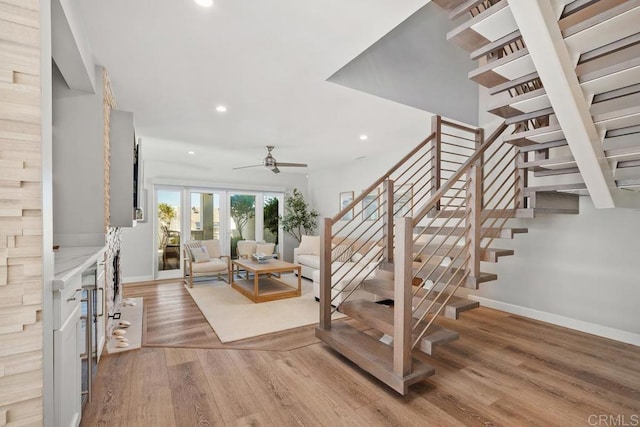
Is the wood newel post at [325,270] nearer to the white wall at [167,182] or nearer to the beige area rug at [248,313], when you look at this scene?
the beige area rug at [248,313]

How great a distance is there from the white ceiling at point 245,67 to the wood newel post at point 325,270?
1.43 meters

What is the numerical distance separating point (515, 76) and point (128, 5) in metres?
2.54

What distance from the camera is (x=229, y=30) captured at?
2119 mm

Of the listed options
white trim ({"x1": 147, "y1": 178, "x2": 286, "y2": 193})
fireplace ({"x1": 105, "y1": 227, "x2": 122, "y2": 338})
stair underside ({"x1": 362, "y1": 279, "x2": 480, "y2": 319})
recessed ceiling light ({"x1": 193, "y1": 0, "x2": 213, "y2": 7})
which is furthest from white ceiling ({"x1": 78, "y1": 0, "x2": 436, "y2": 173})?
stair underside ({"x1": 362, "y1": 279, "x2": 480, "y2": 319})

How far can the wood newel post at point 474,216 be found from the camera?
2354 millimetres

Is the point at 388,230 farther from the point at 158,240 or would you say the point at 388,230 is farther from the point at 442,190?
the point at 158,240

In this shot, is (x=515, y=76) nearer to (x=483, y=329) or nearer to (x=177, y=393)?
(x=483, y=329)

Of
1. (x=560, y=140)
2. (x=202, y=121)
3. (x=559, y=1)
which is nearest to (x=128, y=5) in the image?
(x=202, y=121)

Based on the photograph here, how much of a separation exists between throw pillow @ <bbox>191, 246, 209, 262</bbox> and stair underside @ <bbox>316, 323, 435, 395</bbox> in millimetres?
3723

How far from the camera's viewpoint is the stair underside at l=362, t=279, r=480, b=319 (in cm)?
221

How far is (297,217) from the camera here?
7.68 meters

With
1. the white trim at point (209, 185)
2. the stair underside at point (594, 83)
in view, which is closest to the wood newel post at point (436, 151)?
the stair underside at point (594, 83)

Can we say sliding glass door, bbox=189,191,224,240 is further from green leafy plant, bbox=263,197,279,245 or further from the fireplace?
the fireplace

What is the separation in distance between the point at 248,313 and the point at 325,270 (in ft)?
5.22
